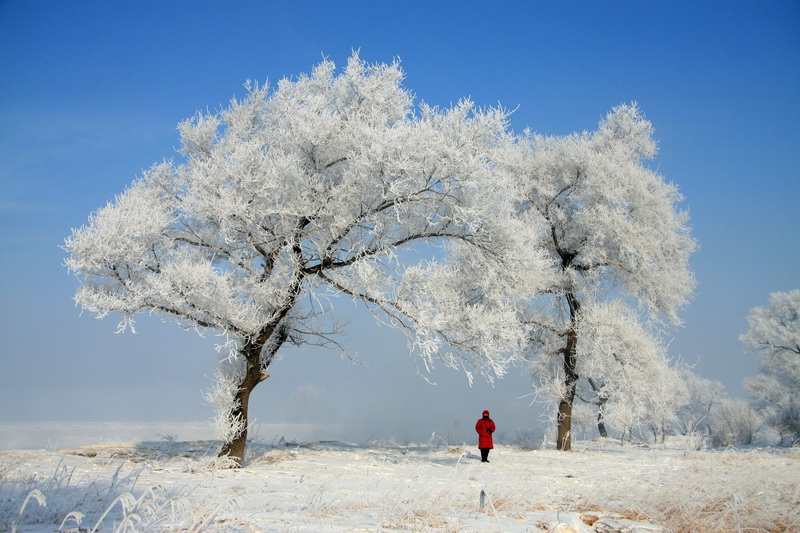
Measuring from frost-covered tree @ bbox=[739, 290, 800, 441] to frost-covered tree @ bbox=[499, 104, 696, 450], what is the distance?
13968mm

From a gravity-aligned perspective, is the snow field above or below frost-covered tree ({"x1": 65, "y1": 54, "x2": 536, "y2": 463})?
below

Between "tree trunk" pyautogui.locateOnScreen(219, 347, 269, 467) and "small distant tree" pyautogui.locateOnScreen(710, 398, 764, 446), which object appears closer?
"tree trunk" pyautogui.locateOnScreen(219, 347, 269, 467)

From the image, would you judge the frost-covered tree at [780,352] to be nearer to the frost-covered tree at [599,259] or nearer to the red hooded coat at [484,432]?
the frost-covered tree at [599,259]

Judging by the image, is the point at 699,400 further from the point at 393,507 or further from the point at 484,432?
the point at 393,507

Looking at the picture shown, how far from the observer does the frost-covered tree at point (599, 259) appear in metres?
17.2

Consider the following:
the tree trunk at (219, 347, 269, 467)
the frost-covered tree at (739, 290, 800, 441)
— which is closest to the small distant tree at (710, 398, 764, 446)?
the frost-covered tree at (739, 290, 800, 441)

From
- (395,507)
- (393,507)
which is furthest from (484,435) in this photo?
(393,507)

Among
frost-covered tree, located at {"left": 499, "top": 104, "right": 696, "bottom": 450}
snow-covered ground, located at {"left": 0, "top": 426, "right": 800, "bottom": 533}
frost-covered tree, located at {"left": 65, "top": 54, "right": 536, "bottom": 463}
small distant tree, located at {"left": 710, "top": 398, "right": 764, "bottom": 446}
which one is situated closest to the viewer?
snow-covered ground, located at {"left": 0, "top": 426, "right": 800, "bottom": 533}

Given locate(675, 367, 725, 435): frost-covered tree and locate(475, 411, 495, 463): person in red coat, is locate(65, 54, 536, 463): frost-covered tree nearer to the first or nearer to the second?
locate(475, 411, 495, 463): person in red coat

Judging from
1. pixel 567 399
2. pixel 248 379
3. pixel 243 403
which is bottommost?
pixel 243 403

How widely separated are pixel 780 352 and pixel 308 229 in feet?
89.4

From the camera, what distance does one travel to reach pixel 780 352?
28.8m

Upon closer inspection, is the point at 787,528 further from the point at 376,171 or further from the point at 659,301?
the point at 659,301

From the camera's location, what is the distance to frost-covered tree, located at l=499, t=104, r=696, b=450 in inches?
679
